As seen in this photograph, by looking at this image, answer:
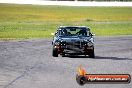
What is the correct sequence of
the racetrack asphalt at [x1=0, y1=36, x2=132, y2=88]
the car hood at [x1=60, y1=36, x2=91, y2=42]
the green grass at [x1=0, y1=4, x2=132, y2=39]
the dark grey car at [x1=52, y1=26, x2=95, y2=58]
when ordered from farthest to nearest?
the green grass at [x1=0, y1=4, x2=132, y2=39] < the car hood at [x1=60, y1=36, x2=91, y2=42] < the dark grey car at [x1=52, y1=26, x2=95, y2=58] < the racetrack asphalt at [x1=0, y1=36, x2=132, y2=88]

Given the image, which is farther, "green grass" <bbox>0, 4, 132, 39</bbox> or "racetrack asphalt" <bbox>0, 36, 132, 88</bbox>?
"green grass" <bbox>0, 4, 132, 39</bbox>

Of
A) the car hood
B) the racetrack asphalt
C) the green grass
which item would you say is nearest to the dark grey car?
the car hood

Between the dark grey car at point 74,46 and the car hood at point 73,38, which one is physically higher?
the car hood at point 73,38

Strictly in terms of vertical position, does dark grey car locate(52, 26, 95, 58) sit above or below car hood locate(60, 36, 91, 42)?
below

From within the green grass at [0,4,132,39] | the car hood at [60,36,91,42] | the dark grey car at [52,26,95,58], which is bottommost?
the green grass at [0,4,132,39]

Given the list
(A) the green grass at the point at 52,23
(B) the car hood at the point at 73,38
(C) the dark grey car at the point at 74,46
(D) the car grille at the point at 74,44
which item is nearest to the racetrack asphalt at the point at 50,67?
(C) the dark grey car at the point at 74,46

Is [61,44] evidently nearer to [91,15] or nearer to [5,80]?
[5,80]

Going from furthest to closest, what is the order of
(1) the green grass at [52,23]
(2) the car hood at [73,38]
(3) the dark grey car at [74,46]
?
(1) the green grass at [52,23] < (2) the car hood at [73,38] < (3) the dark grey car at [74,46]

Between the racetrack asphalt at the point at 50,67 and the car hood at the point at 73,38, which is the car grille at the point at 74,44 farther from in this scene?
the racetrack asphalt at the point at 50,67

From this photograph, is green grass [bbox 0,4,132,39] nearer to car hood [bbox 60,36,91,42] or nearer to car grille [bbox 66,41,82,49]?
car hood [bbox 60,36,91,42]

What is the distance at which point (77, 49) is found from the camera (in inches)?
825

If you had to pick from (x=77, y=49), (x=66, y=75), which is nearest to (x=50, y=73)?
(x=66, y=75)

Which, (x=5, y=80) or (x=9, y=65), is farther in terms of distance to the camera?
(x=9, y=65)

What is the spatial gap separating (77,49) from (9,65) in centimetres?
387
